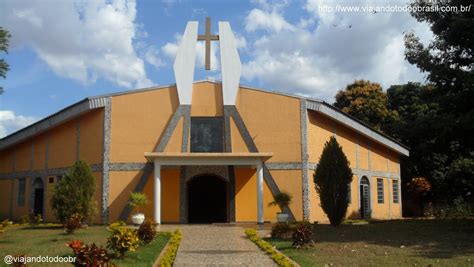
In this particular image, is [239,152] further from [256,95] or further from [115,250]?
[115,250]

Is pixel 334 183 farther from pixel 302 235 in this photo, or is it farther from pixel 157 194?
pixel 157 194

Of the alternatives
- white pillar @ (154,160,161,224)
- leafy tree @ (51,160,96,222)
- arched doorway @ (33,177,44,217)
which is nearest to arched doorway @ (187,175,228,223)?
white pillar @ (154,160,161,224)

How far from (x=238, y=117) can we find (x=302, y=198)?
196 inches

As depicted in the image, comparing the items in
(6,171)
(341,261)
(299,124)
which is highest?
(299,124)

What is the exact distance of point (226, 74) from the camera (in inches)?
976

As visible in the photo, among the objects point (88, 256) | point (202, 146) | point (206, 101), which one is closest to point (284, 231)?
point (202, 146)

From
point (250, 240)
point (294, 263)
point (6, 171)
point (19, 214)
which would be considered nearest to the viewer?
point (294, 263)

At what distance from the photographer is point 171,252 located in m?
12.7

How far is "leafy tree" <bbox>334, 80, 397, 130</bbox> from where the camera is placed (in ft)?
121

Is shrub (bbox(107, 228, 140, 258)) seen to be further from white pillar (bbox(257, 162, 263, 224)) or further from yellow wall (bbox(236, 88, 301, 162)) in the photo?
yellow wall (bbox(236, 88, 301, 162))

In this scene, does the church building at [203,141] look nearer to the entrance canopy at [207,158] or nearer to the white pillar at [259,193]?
the white pillar at [259,193]

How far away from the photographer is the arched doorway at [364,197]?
1103 inches

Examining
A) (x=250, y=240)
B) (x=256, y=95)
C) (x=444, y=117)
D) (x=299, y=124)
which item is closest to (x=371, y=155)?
(x=299, y=124)

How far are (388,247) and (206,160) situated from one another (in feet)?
34.2
